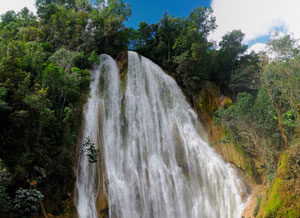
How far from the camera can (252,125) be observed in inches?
574

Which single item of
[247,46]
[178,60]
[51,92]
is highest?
[247,46]

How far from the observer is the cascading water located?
11.2 metres

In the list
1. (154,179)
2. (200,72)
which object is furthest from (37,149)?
(200,72)

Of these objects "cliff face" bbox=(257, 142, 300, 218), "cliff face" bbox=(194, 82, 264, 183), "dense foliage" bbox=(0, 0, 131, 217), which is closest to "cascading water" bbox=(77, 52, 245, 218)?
"cliff face" bbox=(194, 82, 264, 183)

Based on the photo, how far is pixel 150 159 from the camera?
43.8 ft

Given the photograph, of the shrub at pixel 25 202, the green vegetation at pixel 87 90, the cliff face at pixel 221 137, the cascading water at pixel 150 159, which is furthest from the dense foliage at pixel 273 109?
the shrub at pixel 25 202

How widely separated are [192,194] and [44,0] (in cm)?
2343

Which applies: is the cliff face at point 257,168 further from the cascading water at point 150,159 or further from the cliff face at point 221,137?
the cascading water at point 150,159

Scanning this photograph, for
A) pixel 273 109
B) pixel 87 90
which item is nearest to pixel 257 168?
pixel 273 109

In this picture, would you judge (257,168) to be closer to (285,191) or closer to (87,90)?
(285,191)

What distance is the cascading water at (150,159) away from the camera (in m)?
11.2

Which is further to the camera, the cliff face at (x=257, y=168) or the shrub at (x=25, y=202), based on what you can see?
the cliff face at (x=257, y=168)

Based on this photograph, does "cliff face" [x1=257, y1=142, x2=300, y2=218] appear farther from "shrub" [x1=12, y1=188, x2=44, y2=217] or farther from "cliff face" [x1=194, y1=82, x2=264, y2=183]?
"shrub" [x1=12, y1=188, x2=44, y2=217]

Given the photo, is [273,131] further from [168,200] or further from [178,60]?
[178,60]
